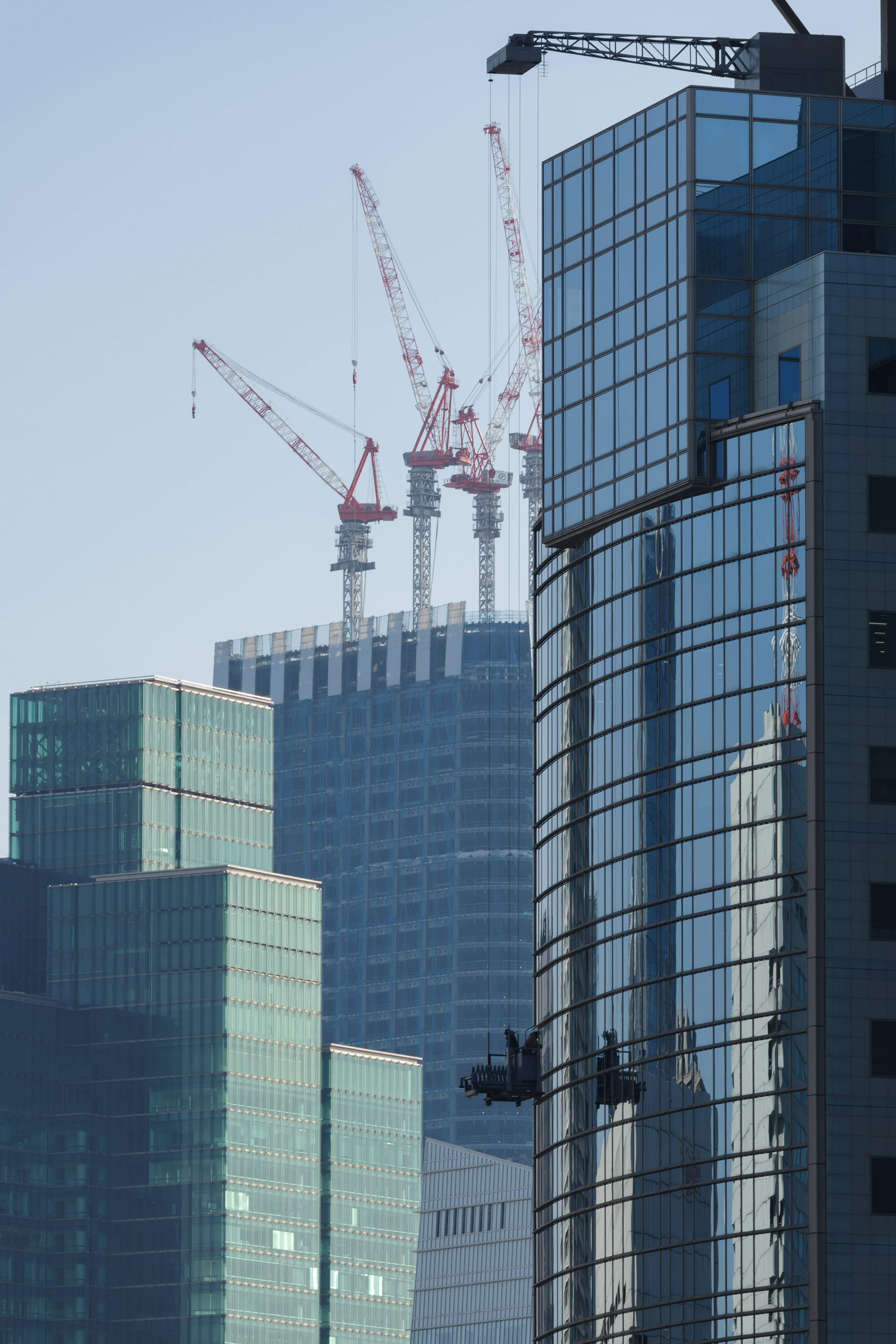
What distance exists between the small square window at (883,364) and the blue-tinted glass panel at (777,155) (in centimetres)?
1100

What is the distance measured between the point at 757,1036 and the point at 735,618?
19050 millimetres

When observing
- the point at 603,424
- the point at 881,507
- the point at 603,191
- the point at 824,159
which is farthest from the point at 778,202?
the point at 881,507

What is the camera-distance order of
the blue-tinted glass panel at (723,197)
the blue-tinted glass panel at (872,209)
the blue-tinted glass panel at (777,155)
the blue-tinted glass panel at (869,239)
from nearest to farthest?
the blue-tinted glass panel at (723,197) < the blue-tinted glass panel at (777,155) < the blue-tinted glass panel at (869,239) < the blue-tinted glass panel at (872,209)

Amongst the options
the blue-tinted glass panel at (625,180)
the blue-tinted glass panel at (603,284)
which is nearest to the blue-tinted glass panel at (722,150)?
the blue-tinted glass panel at (625,180)

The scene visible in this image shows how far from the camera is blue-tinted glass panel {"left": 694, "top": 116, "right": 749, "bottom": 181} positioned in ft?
535

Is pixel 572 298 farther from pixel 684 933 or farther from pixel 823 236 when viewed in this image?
pixel 684 933

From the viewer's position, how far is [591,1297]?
6294 inches

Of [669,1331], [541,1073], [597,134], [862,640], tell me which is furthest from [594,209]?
[669,1331]

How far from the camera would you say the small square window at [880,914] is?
15025cm

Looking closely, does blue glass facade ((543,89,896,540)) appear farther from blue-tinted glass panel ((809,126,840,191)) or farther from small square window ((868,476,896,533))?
small square window ((868,476,896,533))

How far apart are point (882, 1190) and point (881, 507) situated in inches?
1191

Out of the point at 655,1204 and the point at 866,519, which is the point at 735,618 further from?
the point at 655,1204

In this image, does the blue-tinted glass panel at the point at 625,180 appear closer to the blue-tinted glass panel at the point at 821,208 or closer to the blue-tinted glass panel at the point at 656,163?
the blue-tinted glass panel at the point at 656,163

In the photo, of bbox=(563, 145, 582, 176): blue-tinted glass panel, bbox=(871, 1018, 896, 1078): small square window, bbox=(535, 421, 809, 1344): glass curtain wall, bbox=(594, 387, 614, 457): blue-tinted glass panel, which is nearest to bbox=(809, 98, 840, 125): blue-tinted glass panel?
bbox=(563, 145, 582, 176): blue-tinted glass panel
